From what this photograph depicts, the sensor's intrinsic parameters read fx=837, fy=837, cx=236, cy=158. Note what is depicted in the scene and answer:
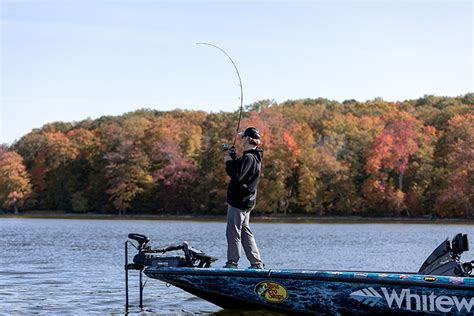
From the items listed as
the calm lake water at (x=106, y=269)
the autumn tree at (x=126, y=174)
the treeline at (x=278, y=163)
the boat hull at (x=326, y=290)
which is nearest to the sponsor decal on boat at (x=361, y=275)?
the boat hull at (x=326, y=290)

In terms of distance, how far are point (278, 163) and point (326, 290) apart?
68.3 m

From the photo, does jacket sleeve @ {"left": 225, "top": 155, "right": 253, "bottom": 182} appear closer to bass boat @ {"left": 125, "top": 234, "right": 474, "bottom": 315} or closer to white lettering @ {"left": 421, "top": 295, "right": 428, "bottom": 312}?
bass boat @ {"left": 125, "top": 234, "right": 474, "bottom": 315}

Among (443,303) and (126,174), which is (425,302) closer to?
(443,303)

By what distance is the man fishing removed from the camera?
11430mm

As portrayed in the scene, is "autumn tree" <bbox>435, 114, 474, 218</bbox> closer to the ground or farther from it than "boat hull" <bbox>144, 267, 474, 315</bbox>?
farther from it

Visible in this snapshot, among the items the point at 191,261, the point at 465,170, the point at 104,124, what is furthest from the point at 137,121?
the point at 191,261

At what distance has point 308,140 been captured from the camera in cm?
8125

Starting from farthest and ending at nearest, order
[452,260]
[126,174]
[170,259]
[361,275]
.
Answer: [126,174], [170,259], [452,260], [361,275]

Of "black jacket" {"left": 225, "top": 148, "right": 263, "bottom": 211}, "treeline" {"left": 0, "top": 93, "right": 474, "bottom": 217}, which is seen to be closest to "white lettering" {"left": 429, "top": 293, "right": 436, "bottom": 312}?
"black jacket" {"left": 225, "top": 148, "right": 263, "bottom": 211}

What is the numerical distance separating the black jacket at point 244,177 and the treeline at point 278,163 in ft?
206

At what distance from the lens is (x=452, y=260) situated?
429 inches

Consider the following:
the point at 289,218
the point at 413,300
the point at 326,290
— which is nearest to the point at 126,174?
the point at 289,218

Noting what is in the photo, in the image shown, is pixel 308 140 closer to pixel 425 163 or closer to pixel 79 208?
pixel 425 163

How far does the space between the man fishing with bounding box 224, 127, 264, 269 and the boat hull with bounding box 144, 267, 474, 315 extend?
50 centimetres
